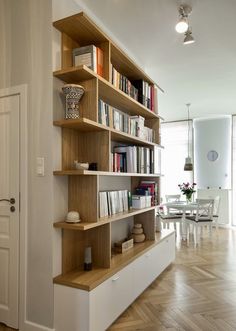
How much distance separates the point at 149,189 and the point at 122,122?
1007mm

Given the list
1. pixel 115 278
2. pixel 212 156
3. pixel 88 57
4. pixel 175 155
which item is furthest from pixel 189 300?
pixel 175 155

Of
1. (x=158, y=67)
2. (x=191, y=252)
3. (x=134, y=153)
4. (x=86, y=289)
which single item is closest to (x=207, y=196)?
(x=191, y=252)

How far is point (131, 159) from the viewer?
2871 mm

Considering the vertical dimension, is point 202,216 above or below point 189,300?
above

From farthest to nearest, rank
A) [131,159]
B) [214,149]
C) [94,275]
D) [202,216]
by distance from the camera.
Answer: [214,149], [202,216], [131,159], [94,275]

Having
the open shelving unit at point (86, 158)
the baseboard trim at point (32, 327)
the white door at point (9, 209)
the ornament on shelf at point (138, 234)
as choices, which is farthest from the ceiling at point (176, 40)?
the baseboard trim at point (32, 327)

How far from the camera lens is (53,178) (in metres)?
2.05

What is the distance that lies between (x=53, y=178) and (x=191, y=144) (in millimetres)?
5906

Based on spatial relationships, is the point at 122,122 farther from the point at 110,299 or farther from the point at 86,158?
the point at 110,299

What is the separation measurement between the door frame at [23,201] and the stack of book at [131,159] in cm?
82

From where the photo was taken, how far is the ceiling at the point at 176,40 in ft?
8.26

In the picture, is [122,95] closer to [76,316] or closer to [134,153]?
[134,153]

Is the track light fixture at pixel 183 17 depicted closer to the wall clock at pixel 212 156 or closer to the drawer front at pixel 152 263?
the drawer front at pixel 152 263

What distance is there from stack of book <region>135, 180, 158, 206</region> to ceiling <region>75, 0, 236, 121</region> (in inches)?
65.6
